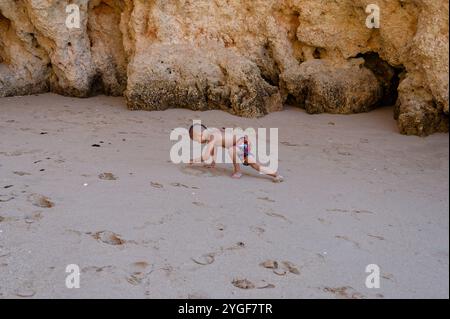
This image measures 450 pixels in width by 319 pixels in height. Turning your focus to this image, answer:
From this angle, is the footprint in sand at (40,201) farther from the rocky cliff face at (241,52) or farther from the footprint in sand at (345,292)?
the rocky cliff face at (241,52)

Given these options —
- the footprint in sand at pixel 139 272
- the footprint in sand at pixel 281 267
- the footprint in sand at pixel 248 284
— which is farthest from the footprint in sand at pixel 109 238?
the footprint in sand at pixel 281 267

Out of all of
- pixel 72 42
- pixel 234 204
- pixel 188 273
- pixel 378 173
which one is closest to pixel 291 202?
pixel 234 204

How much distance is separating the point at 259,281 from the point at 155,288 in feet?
1.67

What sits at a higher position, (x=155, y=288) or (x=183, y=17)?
(x=183, y=17)

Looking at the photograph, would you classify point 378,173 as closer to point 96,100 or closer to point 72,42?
point 96,100

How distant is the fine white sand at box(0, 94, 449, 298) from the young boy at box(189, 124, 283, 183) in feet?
0.36

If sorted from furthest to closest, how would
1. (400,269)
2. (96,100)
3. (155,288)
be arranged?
1. (96,100)
2. (400,269)
3. (155,288)

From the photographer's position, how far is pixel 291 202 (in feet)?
11.0

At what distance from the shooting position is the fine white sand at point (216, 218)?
232 centimetres

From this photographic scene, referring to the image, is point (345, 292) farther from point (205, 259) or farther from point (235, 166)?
point (235, 166)

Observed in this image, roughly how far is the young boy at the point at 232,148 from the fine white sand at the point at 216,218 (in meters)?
0.11

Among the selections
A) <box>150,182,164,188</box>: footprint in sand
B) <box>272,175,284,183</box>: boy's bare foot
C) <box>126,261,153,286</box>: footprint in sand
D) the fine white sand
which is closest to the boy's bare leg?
the fine white sand

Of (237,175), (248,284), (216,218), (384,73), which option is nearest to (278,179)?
(237,175)

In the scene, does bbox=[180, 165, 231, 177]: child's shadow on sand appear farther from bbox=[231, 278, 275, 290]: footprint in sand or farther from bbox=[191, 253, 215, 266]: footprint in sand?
bbox=[231, 278, 275, 290]: footprint in sand
